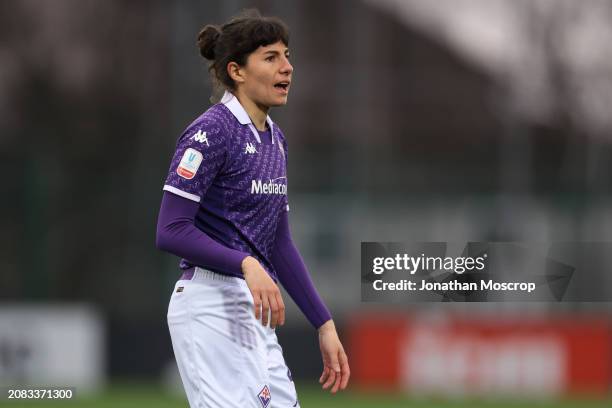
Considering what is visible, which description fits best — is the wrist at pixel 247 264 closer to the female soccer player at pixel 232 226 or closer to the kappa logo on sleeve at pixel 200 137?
the female soccer player at pixel 232 226

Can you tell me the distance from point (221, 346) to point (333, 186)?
17.6 m

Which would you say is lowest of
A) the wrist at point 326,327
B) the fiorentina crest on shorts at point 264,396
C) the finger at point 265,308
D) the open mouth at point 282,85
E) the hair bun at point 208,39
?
the fiorentina crest on shorts at point 264,396

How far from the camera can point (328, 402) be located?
1316 cm

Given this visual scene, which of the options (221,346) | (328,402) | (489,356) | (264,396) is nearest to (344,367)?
(264,396)

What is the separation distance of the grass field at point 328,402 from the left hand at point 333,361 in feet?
25.4

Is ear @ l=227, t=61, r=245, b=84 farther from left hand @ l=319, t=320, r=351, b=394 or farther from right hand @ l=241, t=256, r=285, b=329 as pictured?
left hand @ l=319, t=320, r=351, b=394

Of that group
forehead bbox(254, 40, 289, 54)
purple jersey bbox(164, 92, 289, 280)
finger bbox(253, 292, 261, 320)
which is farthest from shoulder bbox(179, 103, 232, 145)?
finger bbox(253, 292, 261, 320)

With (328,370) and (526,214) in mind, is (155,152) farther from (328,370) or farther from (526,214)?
(328,370)

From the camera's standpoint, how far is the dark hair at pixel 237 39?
4.65 metres

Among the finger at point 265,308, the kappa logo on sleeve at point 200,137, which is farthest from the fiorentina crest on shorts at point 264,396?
the kappa logo on sleeve at point 200,137

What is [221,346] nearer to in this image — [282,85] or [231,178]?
[231,178]

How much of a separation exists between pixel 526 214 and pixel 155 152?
7300 millimetres

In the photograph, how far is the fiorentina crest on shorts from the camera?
4.49 m

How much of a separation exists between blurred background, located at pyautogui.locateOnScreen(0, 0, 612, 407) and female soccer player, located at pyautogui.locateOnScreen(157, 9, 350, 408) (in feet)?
1.28
